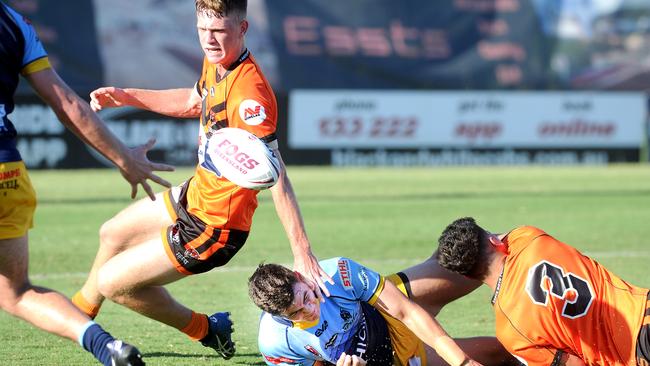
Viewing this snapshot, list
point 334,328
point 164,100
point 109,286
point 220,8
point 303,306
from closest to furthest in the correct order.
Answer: point 303,306, point 334,328, point 220,8, point 109,286, point 164,100

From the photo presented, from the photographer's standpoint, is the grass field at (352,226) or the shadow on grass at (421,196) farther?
the shadow on grass at (421,196)

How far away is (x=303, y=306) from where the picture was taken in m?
5.46

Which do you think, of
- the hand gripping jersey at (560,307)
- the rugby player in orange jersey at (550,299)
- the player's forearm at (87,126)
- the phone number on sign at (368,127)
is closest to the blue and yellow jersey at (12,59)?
the player's forearm at (87,126)

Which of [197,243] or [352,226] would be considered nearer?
[197,243]

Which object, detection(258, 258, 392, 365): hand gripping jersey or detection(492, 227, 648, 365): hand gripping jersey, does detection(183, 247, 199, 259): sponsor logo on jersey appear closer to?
detection(258, 258, 392, 365): hand gripping jersey

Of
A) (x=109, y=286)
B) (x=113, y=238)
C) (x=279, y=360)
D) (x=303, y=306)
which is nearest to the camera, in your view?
(x=303, y=306)

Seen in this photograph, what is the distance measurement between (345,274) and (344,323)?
28cm

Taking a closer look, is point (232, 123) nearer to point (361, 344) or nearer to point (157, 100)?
point (157, 100)

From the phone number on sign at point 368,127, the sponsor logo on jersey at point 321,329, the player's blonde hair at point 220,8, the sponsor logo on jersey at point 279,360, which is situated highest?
the player's blonde hair at point 220,8

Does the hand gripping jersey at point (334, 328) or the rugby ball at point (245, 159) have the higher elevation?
the rugby ball at point (245, 159)

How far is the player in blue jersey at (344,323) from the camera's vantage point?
5398 millimetres

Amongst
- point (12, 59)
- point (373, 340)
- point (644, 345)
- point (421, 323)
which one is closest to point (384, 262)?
point (373, 340)

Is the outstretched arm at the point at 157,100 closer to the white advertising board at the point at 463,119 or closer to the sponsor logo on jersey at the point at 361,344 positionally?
the sponsor logo on jersey at the point at 361,344

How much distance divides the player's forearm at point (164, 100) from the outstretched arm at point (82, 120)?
57.2 inches
